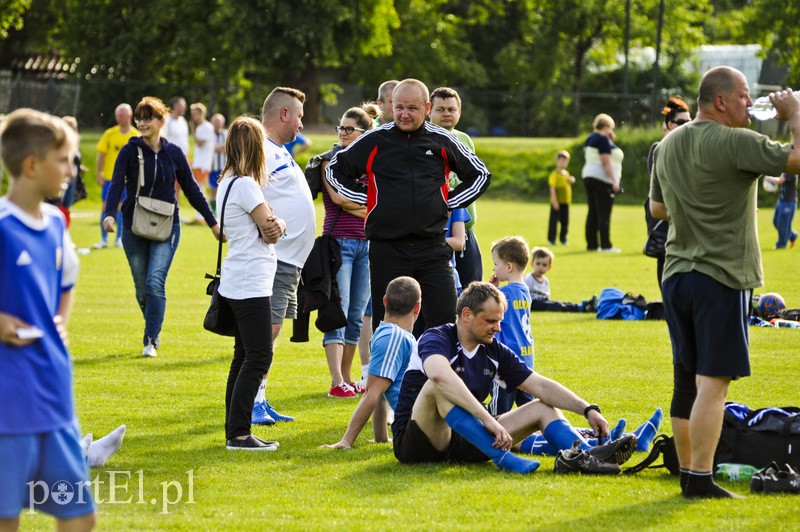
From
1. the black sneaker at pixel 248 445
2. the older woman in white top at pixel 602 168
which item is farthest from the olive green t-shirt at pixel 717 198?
the older woman in white top at pixel 602 168

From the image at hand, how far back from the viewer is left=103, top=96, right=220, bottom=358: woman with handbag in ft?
33.1

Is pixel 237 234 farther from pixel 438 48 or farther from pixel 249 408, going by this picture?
pixel 438 48

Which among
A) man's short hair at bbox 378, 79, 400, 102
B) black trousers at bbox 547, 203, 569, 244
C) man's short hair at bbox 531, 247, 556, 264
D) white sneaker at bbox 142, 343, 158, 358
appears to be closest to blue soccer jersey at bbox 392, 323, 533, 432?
man's short hair at bbox 378, 79, 400, 102

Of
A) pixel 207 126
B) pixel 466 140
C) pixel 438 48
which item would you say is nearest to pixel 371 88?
pixel 438 48

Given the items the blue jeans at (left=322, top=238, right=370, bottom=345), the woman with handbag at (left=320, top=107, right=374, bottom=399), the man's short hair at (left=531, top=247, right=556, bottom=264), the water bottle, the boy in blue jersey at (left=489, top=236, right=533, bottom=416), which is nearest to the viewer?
the water bottle

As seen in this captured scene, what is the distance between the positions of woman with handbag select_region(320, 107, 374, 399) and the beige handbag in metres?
A: 1.95

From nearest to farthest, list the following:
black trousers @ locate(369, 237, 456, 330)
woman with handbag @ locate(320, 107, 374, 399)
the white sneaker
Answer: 1. black trousers @ locate(369, 237, 456, 330)
2. woman with handbag @ locate(320, 107, 374, 399)
3. the white sneaker

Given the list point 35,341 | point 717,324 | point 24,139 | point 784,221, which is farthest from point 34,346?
point 784,221

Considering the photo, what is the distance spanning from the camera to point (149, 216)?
33.3 feet

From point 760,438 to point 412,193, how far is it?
8.23 feet

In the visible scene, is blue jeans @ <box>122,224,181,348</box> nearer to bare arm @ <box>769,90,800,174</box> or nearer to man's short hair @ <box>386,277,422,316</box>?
man's short hair @ <box>386,277,422,316</box>

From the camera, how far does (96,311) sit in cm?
1358

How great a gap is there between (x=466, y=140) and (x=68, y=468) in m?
5.28

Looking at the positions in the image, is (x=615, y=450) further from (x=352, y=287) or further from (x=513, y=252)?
(x=352, y=287)
